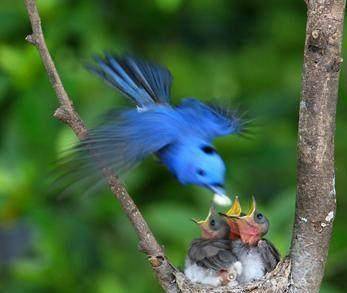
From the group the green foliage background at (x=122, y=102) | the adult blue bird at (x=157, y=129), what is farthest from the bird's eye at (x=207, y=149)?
the green foliage background at (x=122, y=102)

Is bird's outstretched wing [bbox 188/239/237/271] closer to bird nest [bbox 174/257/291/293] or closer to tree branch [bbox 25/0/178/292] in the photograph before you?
bird nest [bbox 174/257/291/293]

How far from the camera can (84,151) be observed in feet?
10.7

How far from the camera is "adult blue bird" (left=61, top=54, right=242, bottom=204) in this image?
3.40m

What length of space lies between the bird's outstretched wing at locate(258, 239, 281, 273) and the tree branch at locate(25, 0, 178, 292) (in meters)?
0.86

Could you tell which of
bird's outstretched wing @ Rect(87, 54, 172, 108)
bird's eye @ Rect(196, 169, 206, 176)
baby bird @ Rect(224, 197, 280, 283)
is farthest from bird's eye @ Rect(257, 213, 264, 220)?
bird's eye @ Rect(196, 169, 206, 176)

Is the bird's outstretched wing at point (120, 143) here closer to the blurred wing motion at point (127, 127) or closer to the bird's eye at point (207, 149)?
the blurred wing motion at point (127, 127)

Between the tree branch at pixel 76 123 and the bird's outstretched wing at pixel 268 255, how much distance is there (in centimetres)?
86

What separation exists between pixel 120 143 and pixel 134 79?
25.0 inches

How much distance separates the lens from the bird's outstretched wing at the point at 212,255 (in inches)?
167

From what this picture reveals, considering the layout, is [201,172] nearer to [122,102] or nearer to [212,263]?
[212,263]

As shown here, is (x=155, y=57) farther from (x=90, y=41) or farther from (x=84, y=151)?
(x=84, y=151)

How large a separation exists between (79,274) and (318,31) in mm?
2534

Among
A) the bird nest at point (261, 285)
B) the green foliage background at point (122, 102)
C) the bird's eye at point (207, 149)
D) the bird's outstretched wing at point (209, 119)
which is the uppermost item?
the green foliage background at point (122, 102)

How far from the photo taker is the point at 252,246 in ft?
14.3
